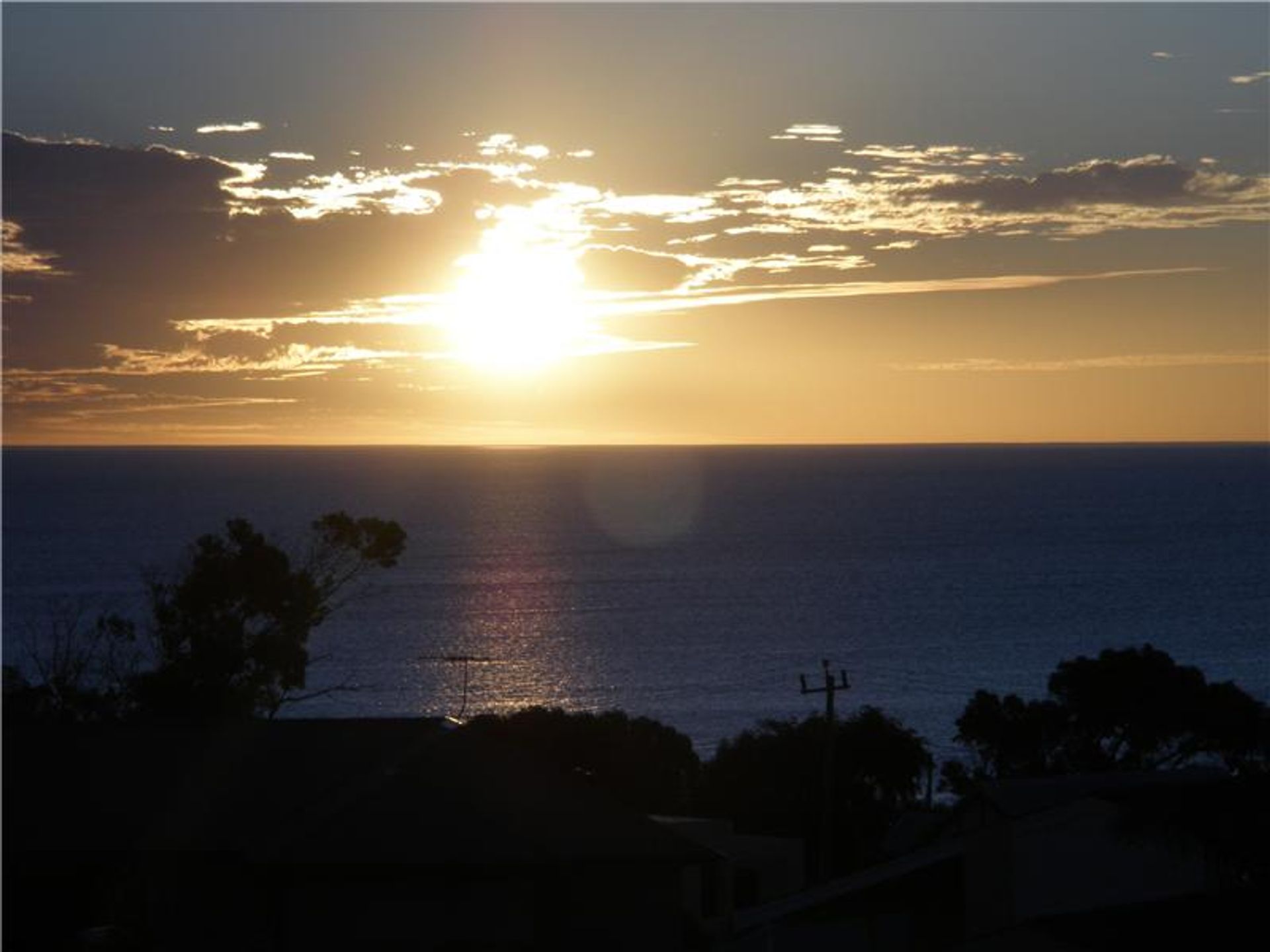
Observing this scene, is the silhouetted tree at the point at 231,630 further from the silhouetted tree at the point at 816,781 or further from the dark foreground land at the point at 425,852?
the dark foreground land at the point at 425,852

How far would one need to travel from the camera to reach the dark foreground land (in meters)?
15.7

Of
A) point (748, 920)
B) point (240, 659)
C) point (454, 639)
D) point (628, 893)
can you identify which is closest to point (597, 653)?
point (454, 639)

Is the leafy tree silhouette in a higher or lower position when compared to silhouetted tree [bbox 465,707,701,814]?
higher

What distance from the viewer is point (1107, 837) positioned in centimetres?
1962

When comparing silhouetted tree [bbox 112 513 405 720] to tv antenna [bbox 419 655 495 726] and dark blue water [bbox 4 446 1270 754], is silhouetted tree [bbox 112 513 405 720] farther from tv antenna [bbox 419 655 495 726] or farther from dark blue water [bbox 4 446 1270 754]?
dark blue water [bbox 4 446 1270 754]

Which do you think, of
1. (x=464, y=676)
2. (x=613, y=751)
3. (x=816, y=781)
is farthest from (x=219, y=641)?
(x=464, y=676)

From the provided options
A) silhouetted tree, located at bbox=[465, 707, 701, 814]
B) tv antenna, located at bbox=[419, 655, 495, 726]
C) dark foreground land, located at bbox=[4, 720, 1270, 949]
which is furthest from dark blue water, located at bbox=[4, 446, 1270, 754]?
dark foreground land, located at bbox=[4, 720, 1270, 949]

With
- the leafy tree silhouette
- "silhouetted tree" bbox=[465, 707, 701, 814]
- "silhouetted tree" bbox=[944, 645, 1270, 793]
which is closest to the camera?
the leafy tree silhouette

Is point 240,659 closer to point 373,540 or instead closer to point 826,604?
point 373,540

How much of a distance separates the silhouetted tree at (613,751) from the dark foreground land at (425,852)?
19.3 m

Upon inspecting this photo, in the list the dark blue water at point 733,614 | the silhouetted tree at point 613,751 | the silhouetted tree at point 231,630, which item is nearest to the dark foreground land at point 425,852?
the silhouetted tree at point 231,630

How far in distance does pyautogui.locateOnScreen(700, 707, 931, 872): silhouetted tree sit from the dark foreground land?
69.6 ft

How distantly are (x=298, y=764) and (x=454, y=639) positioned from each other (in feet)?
316

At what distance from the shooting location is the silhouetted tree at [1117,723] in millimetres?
43219
